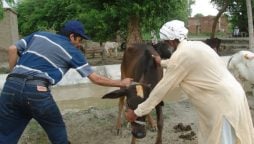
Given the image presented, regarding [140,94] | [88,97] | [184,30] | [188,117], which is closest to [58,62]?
[140,94]

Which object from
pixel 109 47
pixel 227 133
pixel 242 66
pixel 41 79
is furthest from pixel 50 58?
pixel 109 47

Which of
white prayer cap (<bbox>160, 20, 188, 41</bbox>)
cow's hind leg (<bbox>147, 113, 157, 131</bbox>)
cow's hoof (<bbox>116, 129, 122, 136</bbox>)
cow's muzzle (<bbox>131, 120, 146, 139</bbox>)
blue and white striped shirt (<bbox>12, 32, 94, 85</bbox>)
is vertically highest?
white prayer cap (<bbox>160, 20, 188, 41</bbox>)

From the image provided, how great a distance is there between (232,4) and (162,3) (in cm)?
1342

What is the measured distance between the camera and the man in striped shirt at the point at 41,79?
4613 millimetres

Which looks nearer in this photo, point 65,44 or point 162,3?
point 65,44

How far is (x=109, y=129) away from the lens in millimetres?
8062

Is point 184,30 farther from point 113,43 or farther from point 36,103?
point 113,43

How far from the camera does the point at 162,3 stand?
1909 centimetres

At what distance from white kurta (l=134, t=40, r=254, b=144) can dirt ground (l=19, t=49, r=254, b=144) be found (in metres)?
2.84

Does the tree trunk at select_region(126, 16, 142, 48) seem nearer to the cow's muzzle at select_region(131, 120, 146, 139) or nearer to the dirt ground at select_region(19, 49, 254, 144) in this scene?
the dirt ground at select_region(19, 49, 254, 144)

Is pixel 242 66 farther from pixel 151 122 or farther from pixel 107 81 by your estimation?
pixel 107 81

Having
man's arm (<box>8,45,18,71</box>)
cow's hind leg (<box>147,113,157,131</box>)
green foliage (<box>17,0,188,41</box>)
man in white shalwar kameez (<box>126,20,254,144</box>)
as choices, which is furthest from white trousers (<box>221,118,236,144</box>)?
green foliage (<box>17,0,188,41</box>)

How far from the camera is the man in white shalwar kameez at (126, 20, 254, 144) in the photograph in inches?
159

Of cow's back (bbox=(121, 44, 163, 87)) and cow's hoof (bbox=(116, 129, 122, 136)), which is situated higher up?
cow's back (bbox=(121, 44, 163, 87))
